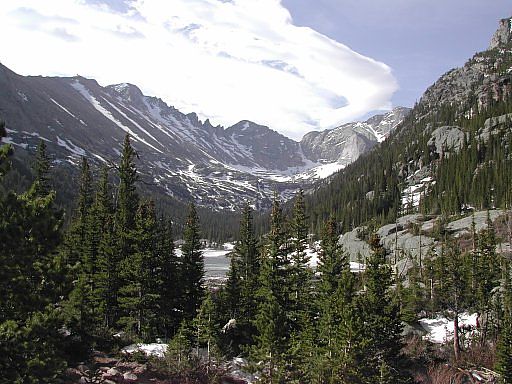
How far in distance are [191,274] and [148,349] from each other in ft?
30.3

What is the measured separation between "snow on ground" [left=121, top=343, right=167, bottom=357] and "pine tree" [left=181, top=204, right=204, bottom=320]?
4.97m

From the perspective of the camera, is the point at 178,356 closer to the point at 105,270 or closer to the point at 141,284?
the point at 141,284

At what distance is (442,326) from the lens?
45.1 meters

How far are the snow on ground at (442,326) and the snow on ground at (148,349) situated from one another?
2809 cm

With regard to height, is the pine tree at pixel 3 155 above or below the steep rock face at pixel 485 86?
below

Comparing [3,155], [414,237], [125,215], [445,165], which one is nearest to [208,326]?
[125,215]

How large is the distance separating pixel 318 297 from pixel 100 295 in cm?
1932

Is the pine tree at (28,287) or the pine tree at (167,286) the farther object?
the pine tree at (167,286)

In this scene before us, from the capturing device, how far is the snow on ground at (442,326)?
4200 centimetres

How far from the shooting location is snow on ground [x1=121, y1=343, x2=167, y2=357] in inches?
1134

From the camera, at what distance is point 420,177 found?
141875mm

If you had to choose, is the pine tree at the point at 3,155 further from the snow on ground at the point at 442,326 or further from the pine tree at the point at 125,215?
the snow on ground at the point at 442,326

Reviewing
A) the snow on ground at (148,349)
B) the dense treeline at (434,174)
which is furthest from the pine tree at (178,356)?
the dense treeline at (434,174)

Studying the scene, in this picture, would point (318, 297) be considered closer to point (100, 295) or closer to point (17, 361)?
point (100, 295)
